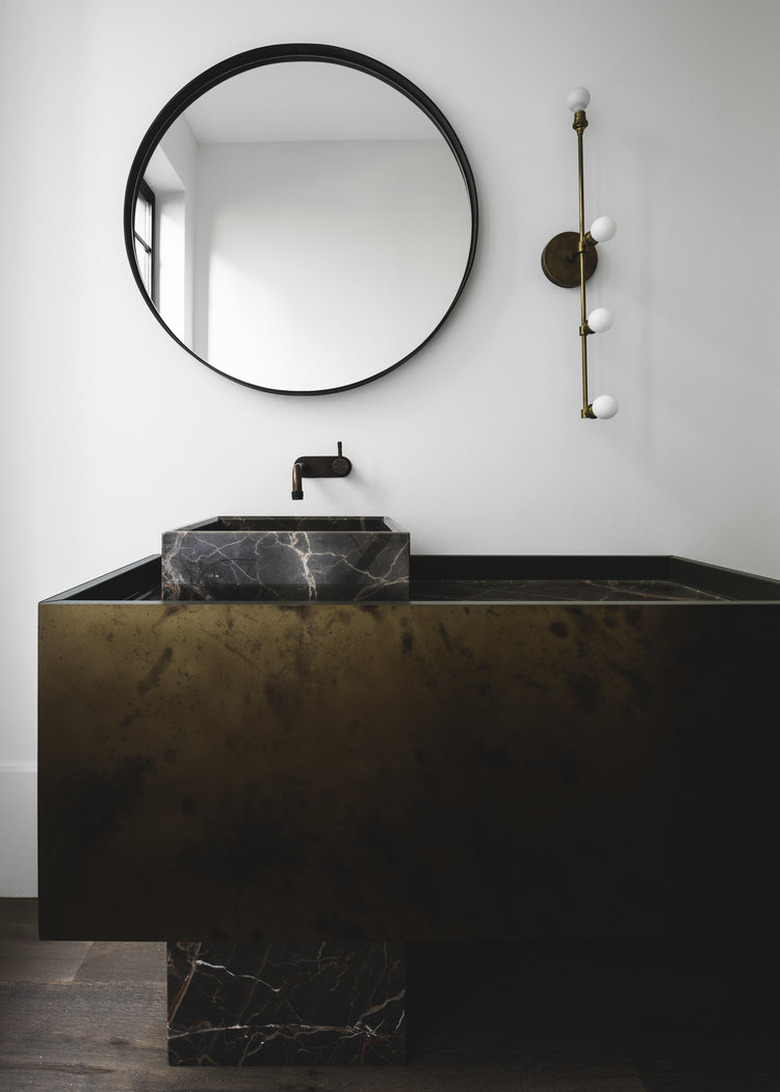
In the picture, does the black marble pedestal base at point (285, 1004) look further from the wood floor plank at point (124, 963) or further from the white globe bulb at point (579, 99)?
the white globe bulb at point (579, 99)

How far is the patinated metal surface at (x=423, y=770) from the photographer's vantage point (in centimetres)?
106

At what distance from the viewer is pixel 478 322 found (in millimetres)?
1709

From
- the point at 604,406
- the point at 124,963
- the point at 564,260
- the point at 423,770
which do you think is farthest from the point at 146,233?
the point at 124,963

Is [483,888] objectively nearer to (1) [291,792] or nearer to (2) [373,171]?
(1) [291,792]

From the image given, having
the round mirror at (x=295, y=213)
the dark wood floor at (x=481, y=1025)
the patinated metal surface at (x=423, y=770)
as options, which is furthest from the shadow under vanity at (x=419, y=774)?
the round mirror at (x=295, y=213)

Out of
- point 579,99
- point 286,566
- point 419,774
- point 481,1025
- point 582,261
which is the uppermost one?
point 579,99

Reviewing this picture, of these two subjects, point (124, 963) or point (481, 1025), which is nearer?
point (481, 1025)

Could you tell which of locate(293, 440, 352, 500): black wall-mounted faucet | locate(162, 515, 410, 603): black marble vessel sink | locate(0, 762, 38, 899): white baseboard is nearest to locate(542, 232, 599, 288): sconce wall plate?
locate(293, 440, 352, 500): black wall-mounted faucet

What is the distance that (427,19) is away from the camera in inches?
65.9

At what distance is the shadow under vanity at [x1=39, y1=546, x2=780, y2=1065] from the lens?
1.06 meters

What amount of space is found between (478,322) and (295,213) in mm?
520

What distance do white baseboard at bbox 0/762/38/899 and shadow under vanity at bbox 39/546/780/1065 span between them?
31.7 inches

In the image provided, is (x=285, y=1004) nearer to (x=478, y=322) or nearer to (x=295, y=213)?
(x=478, y=322)

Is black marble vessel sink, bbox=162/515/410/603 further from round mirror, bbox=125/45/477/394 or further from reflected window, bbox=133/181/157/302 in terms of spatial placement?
reflected window, bbox=133/181/157/302
